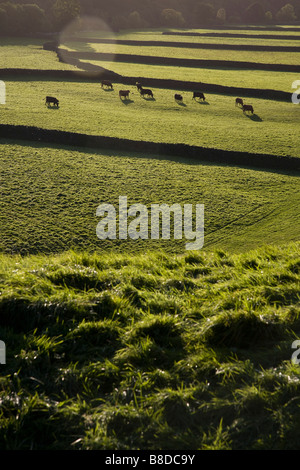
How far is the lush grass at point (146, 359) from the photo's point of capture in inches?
179

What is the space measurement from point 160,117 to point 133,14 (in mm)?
92324

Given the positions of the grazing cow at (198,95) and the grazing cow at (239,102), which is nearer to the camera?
the grazing cow at (239,102)

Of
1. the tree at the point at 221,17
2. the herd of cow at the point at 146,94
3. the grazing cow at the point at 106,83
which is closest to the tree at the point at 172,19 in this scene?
the tree at the point at 221,17

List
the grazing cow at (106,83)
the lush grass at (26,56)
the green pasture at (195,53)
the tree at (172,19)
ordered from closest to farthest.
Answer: the grazing cow at (106,83) < the lush grass at (26,56) < the green pasture at (195,53) < the tree at (172,19)

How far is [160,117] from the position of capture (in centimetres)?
3603

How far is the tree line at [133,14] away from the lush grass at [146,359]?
8822 cm

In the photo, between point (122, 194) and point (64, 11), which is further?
point (64, 11)

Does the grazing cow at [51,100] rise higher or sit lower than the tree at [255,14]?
lower

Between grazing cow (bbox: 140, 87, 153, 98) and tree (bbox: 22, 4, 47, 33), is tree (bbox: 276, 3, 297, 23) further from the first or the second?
grazing cow (bbox: 140, 87, 153, 98)

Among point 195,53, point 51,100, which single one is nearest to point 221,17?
point 195,53

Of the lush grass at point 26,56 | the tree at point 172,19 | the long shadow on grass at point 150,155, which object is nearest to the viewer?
the long shadow on grass at point 150,155

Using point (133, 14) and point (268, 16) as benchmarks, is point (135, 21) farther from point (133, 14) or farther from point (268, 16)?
point (268, 16)

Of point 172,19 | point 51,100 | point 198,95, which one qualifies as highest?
point 172,19

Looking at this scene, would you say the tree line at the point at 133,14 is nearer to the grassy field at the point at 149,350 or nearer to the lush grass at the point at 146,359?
the grassy field at the point at 149,350
